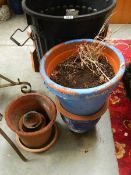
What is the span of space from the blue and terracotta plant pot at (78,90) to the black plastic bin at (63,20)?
0.19ft

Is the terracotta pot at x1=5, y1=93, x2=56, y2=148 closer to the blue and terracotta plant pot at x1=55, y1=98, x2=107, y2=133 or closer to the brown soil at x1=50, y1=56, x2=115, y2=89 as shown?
the blue and terracotta plant pot at x1=55, y1=98, x2=107, y2=133

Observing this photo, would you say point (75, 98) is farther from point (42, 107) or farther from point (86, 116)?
point (42, 107)

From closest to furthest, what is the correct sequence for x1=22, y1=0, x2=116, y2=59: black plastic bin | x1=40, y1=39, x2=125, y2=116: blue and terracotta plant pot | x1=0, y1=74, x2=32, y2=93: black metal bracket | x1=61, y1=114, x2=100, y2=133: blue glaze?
x1=40, y1=39, x2=125, y2=116: blue and terracotta plant pot, x1=22, y1=0, x2=116, y2=59: black plastic bin, x1=61, y1=114, x2=100, y2=133: blue glaze, x1=0, y1=74, x2=32, y2=93: black metal bracket

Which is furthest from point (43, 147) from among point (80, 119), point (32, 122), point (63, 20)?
point (63, 20)

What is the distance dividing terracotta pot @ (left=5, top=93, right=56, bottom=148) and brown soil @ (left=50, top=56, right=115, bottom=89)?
20cm

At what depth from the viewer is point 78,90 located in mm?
926

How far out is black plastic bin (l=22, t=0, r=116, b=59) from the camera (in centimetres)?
104

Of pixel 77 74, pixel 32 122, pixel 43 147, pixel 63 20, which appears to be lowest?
pixel 43 147

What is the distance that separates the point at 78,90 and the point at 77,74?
0.65ft

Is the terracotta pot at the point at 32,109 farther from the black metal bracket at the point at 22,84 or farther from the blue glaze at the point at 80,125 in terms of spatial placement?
the black metal bracket at the point at 22,84

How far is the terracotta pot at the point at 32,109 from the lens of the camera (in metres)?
1.14

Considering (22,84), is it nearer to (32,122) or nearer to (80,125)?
(32,122)

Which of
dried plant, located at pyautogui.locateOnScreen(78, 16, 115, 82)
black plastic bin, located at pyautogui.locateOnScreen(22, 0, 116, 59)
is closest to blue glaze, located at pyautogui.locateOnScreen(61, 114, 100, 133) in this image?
dried plant, located at pyautogui.locateOnScreen(78, 16, 115, 82)

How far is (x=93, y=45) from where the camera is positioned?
1.12m
